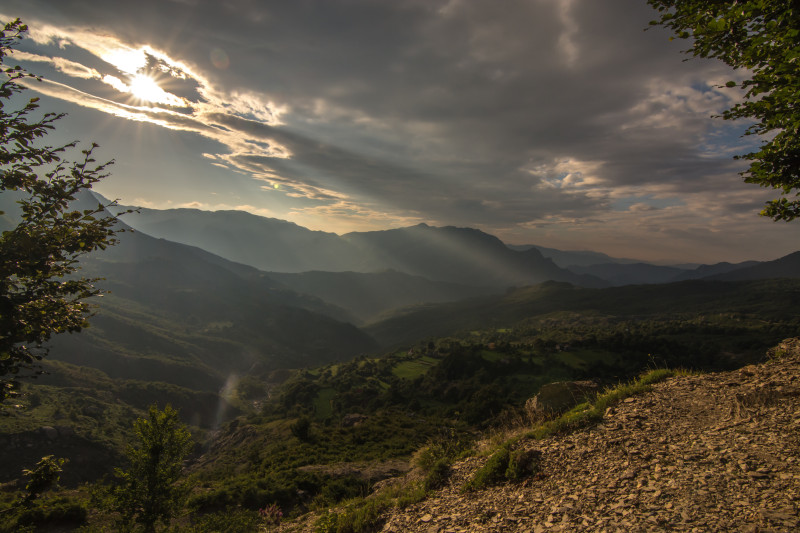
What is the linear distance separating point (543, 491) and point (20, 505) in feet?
43.2

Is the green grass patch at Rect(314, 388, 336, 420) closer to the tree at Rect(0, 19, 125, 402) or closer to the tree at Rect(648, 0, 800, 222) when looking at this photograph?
the tree at Rect(0, 19, 125, 402)

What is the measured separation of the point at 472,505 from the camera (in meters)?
8.16

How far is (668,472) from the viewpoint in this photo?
662 cm

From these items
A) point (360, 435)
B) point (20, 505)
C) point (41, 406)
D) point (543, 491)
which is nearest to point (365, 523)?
point (543, 491)

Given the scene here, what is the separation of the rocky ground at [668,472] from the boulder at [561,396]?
3657 millimetres

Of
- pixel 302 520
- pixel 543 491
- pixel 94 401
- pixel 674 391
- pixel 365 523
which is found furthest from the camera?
pixel 94 401

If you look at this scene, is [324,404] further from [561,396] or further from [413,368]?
[561,396]

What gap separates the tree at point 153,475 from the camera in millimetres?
11977

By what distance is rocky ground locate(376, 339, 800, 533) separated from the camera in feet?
17.7

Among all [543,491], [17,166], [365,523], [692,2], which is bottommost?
[365,523]

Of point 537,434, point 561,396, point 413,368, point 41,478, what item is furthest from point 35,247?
point 413,368

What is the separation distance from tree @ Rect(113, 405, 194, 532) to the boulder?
48.1 feet

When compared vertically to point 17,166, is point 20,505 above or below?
below

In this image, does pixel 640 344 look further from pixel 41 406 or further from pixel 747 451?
pixel 41 406
